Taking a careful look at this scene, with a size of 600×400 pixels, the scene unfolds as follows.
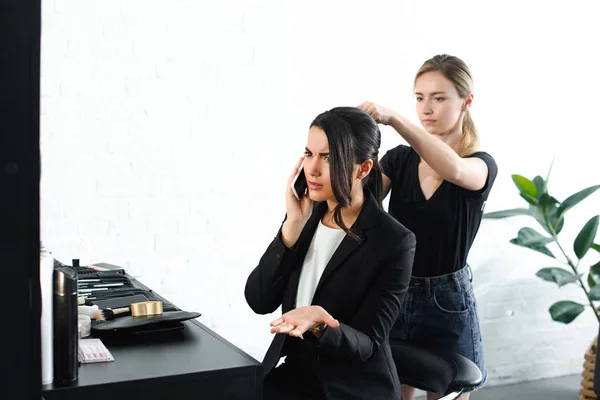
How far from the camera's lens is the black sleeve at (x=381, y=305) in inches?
61.3

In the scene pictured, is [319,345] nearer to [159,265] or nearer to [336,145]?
[336,145]

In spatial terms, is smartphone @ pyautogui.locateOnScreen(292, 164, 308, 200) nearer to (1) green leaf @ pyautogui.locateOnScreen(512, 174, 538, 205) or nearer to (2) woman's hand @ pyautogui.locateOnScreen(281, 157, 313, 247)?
(2) woman's hand @ pyautogui.locateOnScreen(281, 157, 313, 247)

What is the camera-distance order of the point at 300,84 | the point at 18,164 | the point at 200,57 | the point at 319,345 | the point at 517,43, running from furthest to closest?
1. the point at 517,43
2. the point at 300,84
3. the point at 200,57
4. the point at 319,345
5. the point at 18,164

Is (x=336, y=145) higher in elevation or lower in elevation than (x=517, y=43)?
lower

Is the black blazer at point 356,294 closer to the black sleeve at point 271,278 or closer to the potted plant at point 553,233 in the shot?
the black sleeve at point 271,278

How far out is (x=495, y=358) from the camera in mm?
3807

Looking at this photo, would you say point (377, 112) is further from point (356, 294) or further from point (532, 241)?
point (532, 241)

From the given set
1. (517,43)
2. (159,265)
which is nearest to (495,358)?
(517,43)

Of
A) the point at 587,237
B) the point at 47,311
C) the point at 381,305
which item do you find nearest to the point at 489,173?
the point at 381,305

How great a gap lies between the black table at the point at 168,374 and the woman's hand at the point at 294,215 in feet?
1.39

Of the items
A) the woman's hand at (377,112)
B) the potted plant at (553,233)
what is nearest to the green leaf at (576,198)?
the potted plant at (553,233)

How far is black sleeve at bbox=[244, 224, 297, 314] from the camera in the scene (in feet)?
5.60

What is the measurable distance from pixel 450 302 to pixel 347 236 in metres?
0.70

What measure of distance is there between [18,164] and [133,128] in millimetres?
2155
